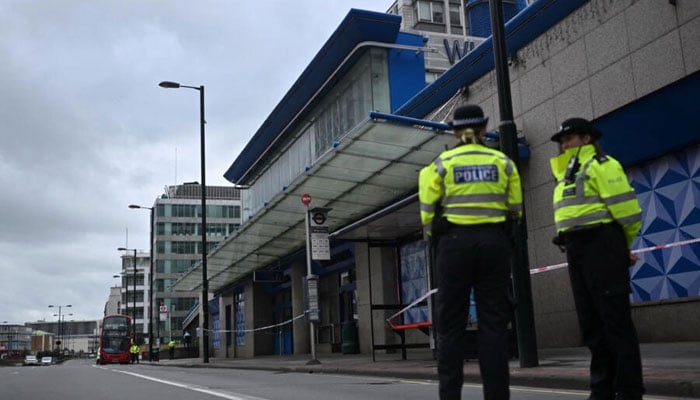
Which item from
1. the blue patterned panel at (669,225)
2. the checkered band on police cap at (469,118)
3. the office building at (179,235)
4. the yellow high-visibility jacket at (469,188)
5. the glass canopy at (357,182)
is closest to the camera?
the yellow high-visibility jacket at (469,188)

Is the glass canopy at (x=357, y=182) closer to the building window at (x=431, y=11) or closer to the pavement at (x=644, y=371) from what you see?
the pavement at (x=644, y=371)

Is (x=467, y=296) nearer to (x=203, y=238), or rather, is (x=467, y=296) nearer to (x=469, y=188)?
(x=469, y=188)

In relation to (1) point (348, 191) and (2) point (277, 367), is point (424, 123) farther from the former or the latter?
(2) point (277, 367)

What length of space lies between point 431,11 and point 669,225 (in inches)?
1862

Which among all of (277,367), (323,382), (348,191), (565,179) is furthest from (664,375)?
(348,191)

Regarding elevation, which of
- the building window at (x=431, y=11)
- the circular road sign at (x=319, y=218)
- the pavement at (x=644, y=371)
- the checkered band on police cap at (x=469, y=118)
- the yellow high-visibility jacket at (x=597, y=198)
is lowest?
the pavement at (x=644, y=371)

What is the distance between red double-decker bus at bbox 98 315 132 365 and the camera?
43.7m

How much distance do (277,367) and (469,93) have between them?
7533 millimetres

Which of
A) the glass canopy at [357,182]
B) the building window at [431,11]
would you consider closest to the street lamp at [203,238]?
the glass canopy at [357,182]

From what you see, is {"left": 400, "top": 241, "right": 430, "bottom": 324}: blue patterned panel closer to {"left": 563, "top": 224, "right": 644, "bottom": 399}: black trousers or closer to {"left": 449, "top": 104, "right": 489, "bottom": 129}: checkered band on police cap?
{"left": 563, "top": 224, "right": 644, "bottom": 399}: black trousers

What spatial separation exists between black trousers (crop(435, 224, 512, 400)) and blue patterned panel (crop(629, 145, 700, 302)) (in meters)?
7.93

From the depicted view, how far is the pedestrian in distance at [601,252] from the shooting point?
4.52 metres

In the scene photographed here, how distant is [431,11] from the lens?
2203 inches

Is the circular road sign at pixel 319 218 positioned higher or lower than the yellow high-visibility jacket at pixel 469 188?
higher
